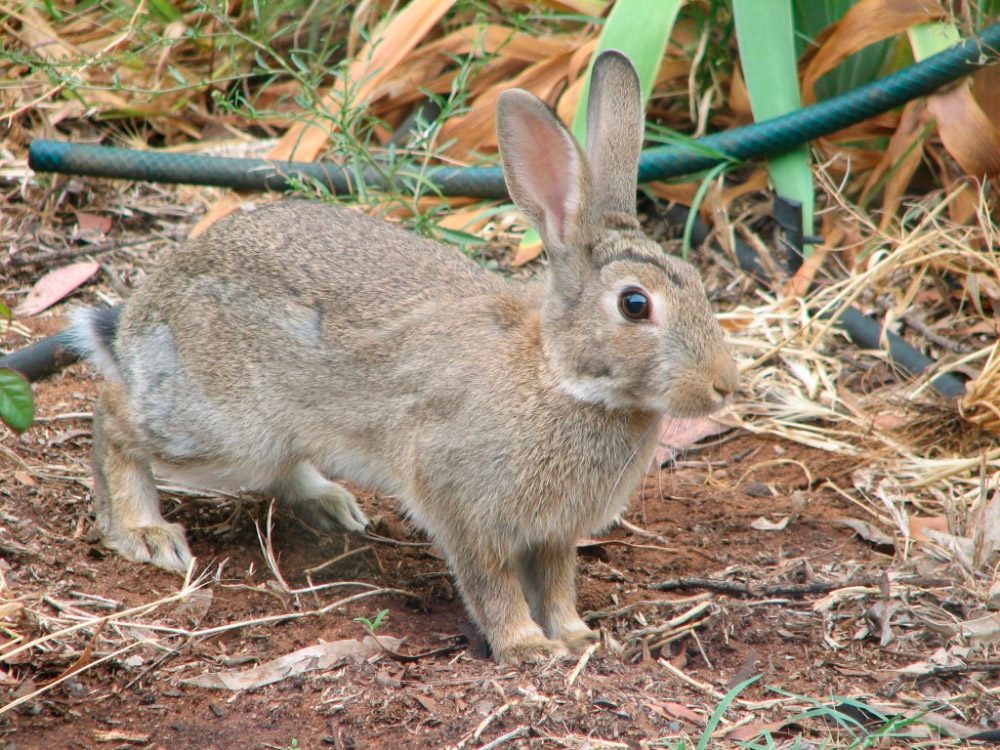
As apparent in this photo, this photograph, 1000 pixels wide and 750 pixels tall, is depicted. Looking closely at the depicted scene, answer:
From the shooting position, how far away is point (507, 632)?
382 centimetres

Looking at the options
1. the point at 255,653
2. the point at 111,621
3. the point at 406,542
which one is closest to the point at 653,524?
the point at 406,542

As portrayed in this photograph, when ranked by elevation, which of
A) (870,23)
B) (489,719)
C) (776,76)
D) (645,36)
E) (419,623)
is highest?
(870,23)

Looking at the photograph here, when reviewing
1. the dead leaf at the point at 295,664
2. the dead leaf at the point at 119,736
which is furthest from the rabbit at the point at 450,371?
the dead leaf at the point at 119,736

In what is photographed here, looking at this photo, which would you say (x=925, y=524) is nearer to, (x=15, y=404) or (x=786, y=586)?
(x=786, y=586)

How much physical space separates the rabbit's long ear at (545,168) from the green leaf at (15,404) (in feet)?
4.79

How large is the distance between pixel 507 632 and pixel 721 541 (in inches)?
40.6

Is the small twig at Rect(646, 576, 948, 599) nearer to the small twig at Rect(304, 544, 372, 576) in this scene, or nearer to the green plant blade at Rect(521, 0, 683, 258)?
the small twig at Rect(304, 544, 372, 576)

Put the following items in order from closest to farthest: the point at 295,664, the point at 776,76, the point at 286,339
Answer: the point at 295,664 → the point at 286,339 → the point at 776,76

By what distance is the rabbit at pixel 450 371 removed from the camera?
3.67m

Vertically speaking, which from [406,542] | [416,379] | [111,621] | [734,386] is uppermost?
[734,386]

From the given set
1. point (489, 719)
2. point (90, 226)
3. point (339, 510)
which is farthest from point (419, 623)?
point (90, 226)

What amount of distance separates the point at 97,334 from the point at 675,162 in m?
2.62

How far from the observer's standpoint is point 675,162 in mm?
5785

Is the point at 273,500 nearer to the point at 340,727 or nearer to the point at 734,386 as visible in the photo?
the point at 340,727
